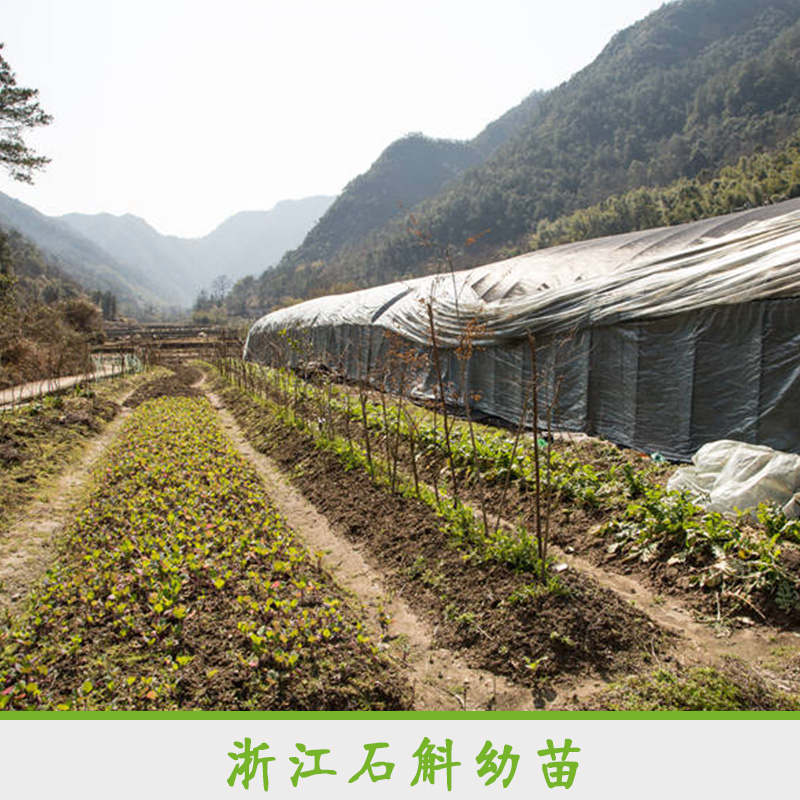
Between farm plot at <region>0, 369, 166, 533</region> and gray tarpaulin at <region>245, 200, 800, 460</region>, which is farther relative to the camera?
farm plot at <region>0, 369, 166, 533</region>

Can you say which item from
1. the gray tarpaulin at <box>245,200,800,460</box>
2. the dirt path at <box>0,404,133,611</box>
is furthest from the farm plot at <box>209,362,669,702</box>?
the dirt path at <box>0,404,133,611</box>

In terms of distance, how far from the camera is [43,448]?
9.04 metres

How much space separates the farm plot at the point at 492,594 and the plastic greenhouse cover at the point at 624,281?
2173mm

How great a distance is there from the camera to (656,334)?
755 cm

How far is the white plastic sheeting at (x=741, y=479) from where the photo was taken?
15.7ft

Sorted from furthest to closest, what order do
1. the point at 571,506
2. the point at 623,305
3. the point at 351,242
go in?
the point at 351,242 < the point at 623,305 < the point at 571,506

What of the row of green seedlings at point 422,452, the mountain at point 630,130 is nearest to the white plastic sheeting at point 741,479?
the row of green seedlings at point 422,452

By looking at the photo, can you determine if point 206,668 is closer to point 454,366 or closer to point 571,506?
point 571,506

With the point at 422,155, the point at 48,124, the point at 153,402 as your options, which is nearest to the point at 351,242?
the point at 422,155

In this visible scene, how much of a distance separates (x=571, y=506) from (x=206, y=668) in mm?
3965

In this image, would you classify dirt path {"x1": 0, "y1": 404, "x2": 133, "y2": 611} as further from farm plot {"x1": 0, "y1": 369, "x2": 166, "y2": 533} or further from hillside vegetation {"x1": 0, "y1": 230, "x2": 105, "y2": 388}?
hillside vegetation {"x1": 0, "y1": 230, "x2": 105, "y2": 388}

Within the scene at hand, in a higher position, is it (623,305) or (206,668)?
(623,305)

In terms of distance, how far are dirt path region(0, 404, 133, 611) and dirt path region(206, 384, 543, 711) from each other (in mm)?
2536

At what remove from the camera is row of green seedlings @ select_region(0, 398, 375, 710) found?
3.09m
